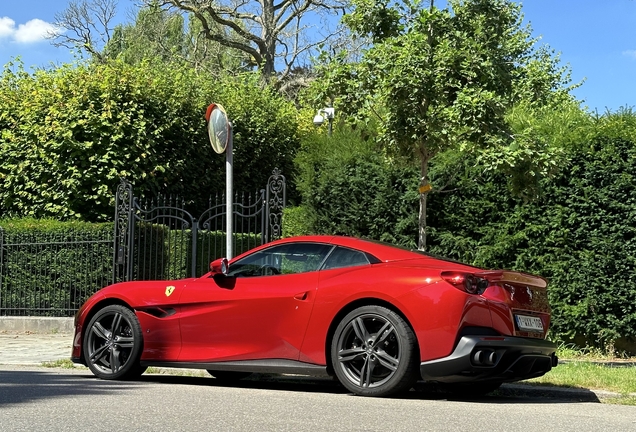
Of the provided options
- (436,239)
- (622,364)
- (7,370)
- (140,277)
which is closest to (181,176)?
(140,277)

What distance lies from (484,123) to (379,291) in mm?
3995

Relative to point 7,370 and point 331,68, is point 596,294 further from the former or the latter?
point 7,370

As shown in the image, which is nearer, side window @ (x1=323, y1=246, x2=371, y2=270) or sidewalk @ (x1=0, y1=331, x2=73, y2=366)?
side window @ (x1=323, y1=246, x2=371, y2=270)

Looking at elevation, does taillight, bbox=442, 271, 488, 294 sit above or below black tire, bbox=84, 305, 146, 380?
above

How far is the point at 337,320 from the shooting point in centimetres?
750

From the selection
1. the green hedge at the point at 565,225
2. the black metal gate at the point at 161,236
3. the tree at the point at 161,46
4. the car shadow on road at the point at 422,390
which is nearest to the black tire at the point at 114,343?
the car shadow on road at the point at 422,390

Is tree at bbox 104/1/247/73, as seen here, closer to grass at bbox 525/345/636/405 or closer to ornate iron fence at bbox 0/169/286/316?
ornate iron fence at bbox 0/169/286/316

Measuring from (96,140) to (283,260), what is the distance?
10.6m

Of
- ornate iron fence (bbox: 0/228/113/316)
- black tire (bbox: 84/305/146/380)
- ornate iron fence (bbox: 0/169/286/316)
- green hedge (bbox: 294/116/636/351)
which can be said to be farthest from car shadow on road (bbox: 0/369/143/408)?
ornate iron fence (bbox: 0/228/113/316)

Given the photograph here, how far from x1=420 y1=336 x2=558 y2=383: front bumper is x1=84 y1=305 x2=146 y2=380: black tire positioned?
3002mm

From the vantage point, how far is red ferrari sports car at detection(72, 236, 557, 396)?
7.01m

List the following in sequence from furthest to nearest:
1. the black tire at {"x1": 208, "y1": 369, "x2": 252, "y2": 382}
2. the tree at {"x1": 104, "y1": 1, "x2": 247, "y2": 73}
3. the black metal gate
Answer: the tree at {"x1": 104, "y1": 1, "x2": 247, "y2": 73} → the black metal gate → the black tire at {"x1": 208, "y1": 369, "x2": 252, "y2": 382}

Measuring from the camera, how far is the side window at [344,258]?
7707 millimetres

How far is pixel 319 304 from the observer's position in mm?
7562
